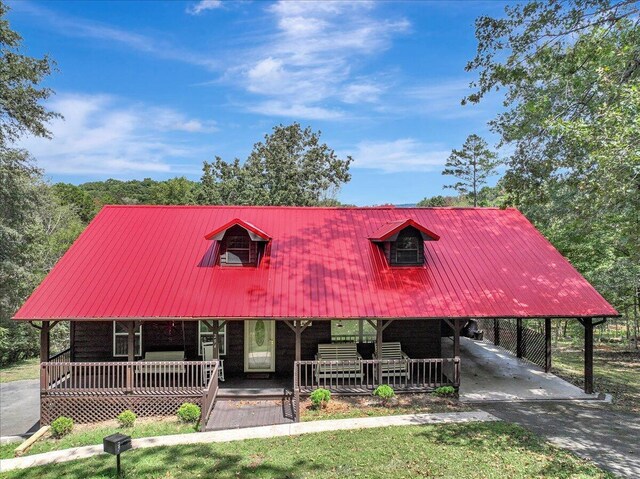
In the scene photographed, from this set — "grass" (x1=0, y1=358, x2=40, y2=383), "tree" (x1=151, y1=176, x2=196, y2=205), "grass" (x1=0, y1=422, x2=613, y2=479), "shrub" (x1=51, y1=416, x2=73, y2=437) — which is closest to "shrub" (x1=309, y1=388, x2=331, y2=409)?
"grass" (x1=0, y1=422, x2=613, y2=479)

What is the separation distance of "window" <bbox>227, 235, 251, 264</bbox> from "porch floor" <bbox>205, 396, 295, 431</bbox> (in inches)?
180

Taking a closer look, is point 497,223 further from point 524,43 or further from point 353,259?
point 524,43

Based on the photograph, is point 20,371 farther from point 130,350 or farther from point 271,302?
point 271,302

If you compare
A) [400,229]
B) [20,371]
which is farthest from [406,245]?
[20,371]

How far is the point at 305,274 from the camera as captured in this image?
14961mm

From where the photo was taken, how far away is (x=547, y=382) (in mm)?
14789

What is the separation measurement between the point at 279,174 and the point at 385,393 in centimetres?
3132

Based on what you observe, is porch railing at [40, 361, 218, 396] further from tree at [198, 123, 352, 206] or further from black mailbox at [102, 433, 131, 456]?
tree at [198, 123, 352, 206]

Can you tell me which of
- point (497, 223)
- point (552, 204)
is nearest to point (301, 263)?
point (497, 223)

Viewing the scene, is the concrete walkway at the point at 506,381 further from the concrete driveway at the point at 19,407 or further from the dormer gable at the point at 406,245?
the concrete driveway at the point at 19,407

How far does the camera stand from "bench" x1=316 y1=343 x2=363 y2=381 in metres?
13.5

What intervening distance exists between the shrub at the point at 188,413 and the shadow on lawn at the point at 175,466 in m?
1.78

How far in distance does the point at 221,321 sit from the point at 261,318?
1.83 meters

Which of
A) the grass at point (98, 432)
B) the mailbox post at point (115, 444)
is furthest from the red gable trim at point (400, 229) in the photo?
the mailbox post at point (115, 444)
